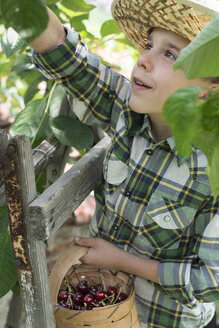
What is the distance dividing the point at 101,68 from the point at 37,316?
65cm

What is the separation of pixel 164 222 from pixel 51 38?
1.74 ft

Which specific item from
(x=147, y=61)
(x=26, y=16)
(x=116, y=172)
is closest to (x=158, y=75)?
(x=147, y=61)

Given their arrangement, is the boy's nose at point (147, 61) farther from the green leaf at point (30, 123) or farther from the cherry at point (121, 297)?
the cherry at point (121, 297)

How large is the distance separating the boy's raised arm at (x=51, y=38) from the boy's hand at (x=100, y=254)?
1.58ft

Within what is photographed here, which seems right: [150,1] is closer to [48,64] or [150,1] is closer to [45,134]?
[48,64]

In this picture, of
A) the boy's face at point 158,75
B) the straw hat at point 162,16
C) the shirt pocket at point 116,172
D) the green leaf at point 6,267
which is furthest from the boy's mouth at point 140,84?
the green leaf at point 6,267

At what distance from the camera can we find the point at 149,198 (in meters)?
1.05

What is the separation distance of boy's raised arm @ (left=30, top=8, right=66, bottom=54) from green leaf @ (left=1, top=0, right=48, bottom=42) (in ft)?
1.96

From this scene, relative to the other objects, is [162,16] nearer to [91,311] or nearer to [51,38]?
[51,38]

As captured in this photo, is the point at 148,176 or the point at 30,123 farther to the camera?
the point at 30,123

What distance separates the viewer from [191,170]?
0.99 metres

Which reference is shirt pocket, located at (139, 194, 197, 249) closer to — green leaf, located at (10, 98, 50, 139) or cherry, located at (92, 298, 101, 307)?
cherry, located at (92, 298, 101, 307)

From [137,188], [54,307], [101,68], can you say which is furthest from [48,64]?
[54,307]

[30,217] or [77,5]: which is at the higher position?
[77,5]
